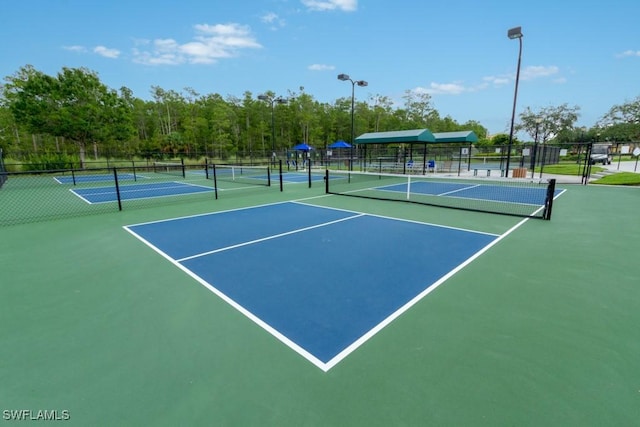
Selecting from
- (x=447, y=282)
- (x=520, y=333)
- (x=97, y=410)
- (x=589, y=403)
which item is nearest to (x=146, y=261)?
(x=97, y=410)

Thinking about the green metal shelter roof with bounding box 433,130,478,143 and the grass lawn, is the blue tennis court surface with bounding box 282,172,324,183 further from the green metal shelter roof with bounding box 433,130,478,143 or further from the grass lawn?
the grass lawn

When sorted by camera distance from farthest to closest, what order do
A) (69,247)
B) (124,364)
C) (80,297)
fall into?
(69,247) < (80,297) < (124,364)

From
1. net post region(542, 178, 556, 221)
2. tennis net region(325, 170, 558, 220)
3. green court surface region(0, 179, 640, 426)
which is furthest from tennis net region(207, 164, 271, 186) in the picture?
net post region(542, 178, 556, 221)

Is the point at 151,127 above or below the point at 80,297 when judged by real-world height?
above

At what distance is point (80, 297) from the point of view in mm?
3990

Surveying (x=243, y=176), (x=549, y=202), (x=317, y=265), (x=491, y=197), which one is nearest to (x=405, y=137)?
(x=491, y=197)

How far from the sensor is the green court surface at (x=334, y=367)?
2168 millimetres

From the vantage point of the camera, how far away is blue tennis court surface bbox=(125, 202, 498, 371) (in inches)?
130

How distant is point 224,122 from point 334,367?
155 ft

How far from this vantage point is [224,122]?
1773 inches

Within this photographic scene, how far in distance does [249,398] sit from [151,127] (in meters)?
68.0

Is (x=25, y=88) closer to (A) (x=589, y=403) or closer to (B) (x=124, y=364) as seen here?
(B) (x=124, y=364)

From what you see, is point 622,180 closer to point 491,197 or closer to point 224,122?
point 491,197

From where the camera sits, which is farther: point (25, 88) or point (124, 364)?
point (25, 88)
